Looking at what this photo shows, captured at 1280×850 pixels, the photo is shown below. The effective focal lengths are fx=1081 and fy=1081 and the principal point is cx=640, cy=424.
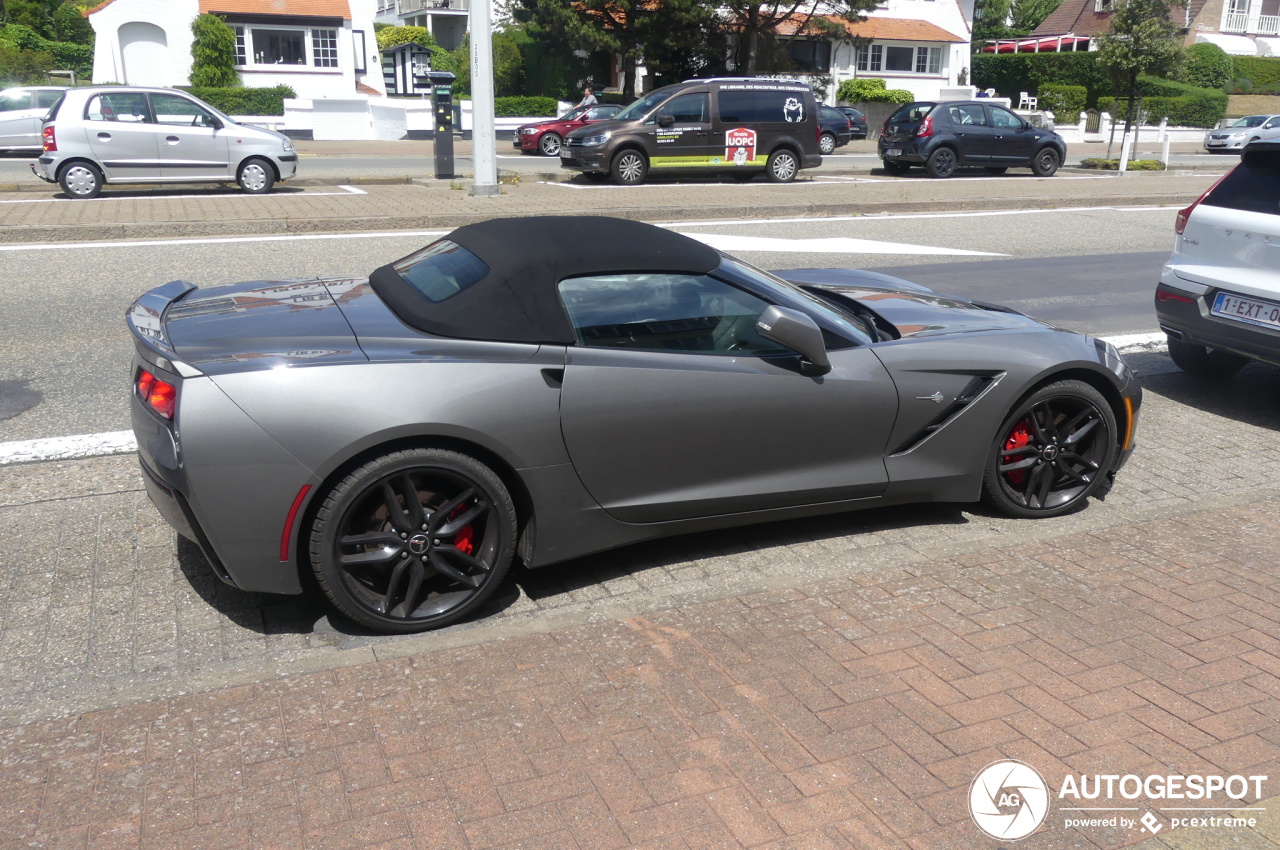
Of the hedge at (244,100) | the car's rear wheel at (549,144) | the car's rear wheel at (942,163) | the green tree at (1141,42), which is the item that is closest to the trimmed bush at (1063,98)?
the green tree at (1141,42)

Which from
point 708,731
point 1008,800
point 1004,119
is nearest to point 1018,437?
point 1008,800

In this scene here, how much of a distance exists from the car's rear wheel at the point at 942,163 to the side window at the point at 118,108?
1488 centimetres

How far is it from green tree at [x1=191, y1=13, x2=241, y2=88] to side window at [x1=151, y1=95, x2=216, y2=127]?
2409 centimetres

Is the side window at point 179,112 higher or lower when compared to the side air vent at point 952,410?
higher

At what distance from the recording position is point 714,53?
40.0 meters

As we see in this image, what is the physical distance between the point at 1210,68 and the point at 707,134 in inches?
1577

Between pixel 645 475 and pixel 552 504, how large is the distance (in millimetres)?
384

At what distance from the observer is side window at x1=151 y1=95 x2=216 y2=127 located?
1622cm

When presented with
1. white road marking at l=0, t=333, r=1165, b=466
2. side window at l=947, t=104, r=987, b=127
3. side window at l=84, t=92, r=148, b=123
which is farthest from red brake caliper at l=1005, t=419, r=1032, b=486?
side window at l=947, t=104, r=987, b=127

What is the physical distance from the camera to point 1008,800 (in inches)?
120

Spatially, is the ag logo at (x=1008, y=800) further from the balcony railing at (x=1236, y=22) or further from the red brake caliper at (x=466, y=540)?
the balcony railing at (x=1236, y=22)

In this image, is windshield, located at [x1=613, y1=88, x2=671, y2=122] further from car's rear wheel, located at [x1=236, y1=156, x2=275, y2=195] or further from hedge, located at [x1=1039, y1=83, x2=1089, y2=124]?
hedge, located at [x1=1039, y1=83, x2=1089, y2=124]

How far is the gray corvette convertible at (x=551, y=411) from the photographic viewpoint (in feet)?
11.7

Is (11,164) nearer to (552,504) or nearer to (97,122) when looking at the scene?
(97,122)
